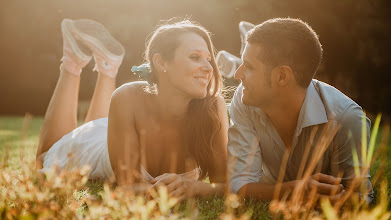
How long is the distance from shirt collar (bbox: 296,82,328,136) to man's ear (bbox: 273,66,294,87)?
0.17 meters

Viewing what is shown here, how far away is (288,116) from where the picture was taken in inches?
109

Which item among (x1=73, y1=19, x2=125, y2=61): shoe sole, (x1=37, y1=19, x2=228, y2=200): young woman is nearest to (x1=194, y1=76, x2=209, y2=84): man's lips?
(x1=37, y1=19, x2=228, y2=200): young woman

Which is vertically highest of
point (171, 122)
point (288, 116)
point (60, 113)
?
point (288, 116)

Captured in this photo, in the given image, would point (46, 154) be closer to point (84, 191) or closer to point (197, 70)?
point (84, 191)

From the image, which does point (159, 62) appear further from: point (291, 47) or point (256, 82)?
point (291, 47)

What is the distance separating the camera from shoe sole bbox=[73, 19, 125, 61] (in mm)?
4492

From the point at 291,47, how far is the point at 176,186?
116 centimetres

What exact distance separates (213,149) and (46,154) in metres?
2.00

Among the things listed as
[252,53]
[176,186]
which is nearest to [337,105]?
[252,53]

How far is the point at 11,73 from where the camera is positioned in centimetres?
1316

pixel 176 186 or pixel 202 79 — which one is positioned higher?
pixel 202 79

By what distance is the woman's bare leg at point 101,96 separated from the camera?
4801 millimetres

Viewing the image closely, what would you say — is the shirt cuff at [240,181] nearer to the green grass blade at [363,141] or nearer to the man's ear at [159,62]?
the green grass blade at [363,141]

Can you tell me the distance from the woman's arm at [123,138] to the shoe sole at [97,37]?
138 cm
